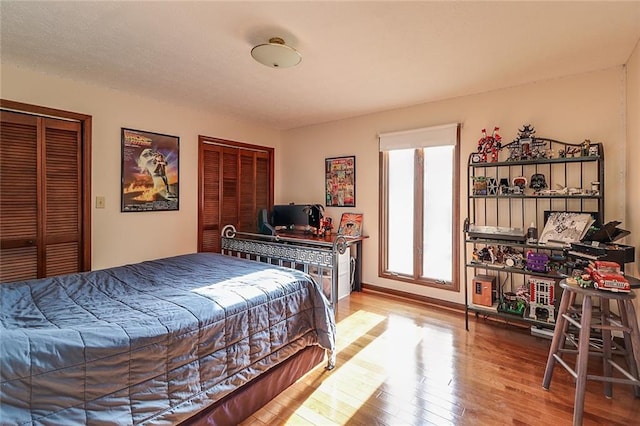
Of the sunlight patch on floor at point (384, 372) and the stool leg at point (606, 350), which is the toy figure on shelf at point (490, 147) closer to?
the stool leg at point (606, 350)

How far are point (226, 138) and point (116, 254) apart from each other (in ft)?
6.39

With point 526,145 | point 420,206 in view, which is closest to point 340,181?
Answer: point 420,206

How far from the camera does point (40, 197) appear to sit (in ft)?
8.87

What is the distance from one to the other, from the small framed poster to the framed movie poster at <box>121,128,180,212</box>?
2124 mm

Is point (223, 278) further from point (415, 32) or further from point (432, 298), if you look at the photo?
point (432, 298)

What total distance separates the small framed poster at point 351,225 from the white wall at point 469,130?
3.4 inches

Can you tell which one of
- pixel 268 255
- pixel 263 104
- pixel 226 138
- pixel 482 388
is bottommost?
pixel 482 388

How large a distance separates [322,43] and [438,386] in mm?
2477

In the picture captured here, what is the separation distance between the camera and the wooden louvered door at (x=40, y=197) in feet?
8.36

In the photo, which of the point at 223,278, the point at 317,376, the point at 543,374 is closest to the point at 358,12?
the point at 223,278

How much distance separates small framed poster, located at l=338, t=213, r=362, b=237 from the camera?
4.08 metres

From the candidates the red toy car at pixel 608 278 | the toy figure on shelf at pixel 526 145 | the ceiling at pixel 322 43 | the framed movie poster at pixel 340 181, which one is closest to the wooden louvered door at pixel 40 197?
the ceiling at pixel 322 43

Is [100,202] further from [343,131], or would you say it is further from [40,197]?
[343,131]

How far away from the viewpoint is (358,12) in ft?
5.90
